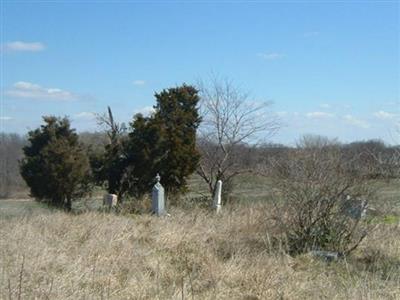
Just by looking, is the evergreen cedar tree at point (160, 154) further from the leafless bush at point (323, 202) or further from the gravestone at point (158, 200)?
the leafless bush at point (323, 202)

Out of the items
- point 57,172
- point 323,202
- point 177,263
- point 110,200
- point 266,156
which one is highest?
point 266,156

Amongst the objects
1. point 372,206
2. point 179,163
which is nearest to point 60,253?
point 372,206

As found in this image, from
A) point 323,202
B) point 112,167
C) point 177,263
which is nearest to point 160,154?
point 112,167

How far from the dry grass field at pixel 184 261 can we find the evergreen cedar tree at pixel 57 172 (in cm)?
607

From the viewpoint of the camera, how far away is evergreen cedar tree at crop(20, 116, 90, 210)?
1961cm

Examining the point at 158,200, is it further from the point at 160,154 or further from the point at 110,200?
the point at 160,154

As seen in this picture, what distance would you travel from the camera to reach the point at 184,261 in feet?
29.1

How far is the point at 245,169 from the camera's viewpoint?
21891 mm

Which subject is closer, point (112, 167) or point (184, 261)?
point (184, 261)

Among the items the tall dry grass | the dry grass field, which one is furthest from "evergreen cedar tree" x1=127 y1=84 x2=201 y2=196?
the tall dry grass

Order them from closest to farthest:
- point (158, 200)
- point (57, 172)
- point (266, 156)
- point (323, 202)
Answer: point (323, 202) → point (266, 156) → point (158, 200) → point (57, 172)

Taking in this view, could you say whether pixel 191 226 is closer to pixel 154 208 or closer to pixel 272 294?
pixel 154 208

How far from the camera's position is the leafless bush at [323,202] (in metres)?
10.8

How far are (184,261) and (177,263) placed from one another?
16 centimetres
